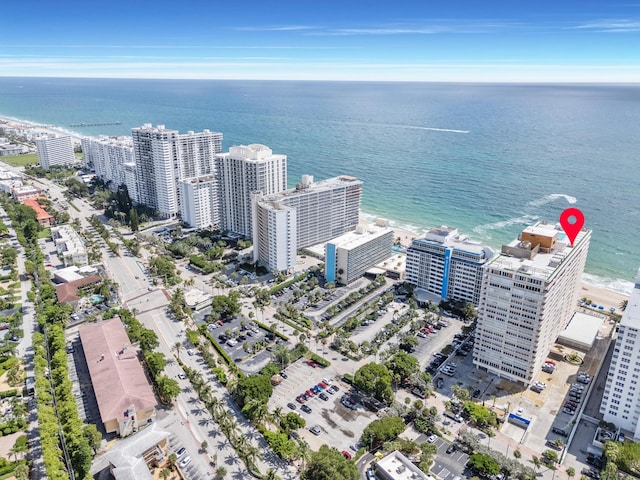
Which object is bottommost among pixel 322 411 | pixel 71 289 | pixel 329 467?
pixel 322 411

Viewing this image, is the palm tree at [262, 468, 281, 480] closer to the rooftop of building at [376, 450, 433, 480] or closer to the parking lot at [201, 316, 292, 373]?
the rooftop of building at [376, 450, 433, 480]

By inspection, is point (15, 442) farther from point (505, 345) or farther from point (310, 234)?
point (310, 234)

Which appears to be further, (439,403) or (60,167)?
(60,167)

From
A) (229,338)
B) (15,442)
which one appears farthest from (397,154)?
(15,442)

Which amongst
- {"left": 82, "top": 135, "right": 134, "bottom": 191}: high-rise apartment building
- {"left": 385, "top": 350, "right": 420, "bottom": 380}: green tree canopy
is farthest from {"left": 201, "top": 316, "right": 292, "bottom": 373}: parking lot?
{"left": 82, "top": 135, "right": 134, "bottom": 191}: high-rise apartment building

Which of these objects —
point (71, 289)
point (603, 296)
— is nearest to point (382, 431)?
point (603, 296)

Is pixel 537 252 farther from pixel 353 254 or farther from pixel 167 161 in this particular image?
pixel 167 161

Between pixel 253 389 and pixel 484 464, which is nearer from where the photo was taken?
pixel 484 464
